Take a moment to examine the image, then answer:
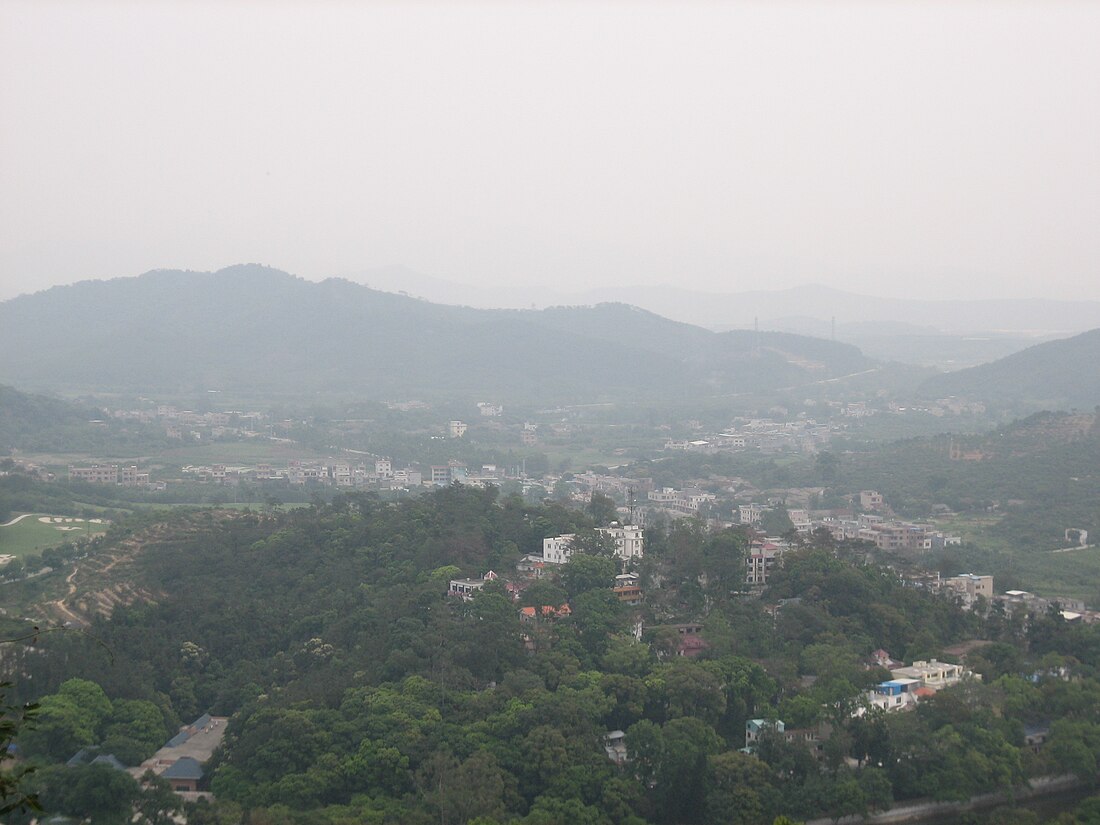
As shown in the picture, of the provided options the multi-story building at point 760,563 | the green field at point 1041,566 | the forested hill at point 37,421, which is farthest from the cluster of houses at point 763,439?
the multi-story building at point 760,563

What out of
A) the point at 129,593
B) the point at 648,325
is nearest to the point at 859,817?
the point at 129,593

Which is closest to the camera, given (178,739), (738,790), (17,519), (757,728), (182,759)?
(738,790)

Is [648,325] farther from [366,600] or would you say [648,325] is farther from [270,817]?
[270,817]

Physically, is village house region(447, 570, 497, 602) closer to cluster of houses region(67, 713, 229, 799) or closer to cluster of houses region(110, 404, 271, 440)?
cluster of houses region(67, 713, 229, 799)

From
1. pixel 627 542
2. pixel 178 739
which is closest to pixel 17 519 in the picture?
pixel 178 739

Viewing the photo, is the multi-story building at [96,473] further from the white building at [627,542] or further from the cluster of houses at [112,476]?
the white building at [627,542]

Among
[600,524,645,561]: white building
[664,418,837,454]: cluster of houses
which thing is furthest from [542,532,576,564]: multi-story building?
[664,418,837,454]: cluster of houses

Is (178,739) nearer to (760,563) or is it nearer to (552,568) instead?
(552,568)
